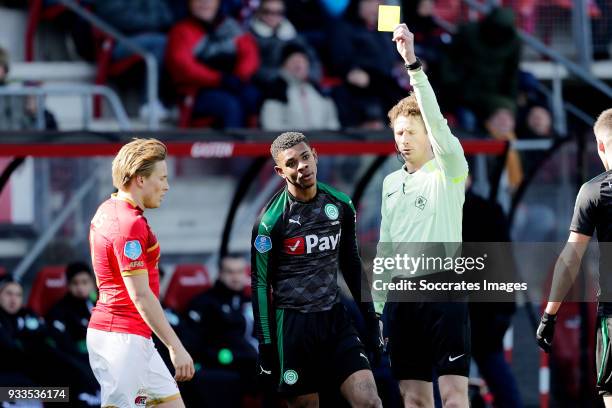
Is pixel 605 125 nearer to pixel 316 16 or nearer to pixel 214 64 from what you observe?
pixel 214 64

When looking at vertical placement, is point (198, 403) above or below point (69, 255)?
below

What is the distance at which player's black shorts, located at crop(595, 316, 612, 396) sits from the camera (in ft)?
24.0

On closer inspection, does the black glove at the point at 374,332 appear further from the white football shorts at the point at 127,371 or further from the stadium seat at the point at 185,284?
the stadium seat at the point at 185,284

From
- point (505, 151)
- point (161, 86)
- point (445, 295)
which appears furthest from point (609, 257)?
point (161, 86)

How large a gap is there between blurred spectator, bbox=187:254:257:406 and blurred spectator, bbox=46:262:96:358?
74 cm

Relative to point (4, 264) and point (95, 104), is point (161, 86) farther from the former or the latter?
point (4, 264)

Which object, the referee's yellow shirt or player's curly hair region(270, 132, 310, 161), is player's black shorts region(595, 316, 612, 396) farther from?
player's curly hair region(270, 132, 310, 161)

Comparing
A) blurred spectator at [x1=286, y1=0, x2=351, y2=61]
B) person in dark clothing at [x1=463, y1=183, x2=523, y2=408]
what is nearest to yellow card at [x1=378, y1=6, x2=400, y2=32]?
person in dark clothing at [x1=463, y1=183, x2=523, y2=408]

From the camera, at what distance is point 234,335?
10344 millimetres

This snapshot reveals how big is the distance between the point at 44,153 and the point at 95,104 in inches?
149

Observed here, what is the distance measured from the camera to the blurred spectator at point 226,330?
33.6 ft

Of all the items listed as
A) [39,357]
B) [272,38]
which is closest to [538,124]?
[272,38]

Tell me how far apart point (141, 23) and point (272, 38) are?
1.18 meters

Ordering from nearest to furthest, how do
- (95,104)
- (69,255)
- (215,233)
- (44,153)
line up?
(44,153) < (69,255) < (215,233) < (95,104)
